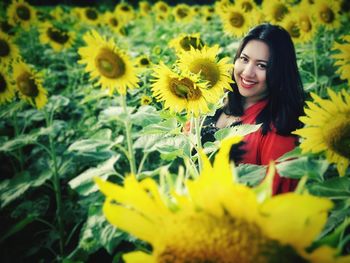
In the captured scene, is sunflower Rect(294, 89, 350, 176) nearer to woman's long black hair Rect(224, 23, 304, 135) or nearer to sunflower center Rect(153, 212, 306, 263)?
sunflower center Rect(153, 212, 306, 263)

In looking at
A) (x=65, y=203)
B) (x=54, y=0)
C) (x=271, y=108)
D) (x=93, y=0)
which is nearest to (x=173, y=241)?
(x=271, y=108)

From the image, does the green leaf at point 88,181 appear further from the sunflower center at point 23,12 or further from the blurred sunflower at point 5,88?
the sunflower center at point 23,12

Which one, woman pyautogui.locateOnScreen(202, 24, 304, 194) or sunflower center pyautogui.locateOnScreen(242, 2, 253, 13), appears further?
sunflower center pyautogui.locateOnScreen(242, 2, 253, 13)

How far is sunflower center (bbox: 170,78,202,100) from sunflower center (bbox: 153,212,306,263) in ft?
2.87

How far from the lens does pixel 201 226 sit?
0.55 metres

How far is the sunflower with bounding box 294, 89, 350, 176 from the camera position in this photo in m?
0.93

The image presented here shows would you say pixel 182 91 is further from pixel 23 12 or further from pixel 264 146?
pixel 23 12

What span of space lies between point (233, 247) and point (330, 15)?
342 centimetres

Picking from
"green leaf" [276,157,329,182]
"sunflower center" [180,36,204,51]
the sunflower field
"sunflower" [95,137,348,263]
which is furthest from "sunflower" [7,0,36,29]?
"sunflower" [95,137,348,263]

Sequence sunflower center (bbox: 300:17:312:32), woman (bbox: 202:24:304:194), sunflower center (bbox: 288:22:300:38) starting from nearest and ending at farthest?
woman (bbox: 202:24:304:194) < sunflower center (bbox: 300:17:312:32) < sunflower center (bbox: 288:22:300:38)

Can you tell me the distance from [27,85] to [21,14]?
3263mm

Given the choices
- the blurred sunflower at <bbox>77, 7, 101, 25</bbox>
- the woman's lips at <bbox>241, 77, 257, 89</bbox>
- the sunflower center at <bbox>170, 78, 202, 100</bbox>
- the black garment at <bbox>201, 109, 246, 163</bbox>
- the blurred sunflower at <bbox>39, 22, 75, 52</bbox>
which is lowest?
the black garment at <bbox>201, 109, 246, 163</bbox>

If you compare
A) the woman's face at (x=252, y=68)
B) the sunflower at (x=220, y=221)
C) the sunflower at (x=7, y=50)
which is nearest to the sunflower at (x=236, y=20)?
the woman's face at (x=252, y=68)

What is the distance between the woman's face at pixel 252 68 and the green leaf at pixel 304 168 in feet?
3.38
